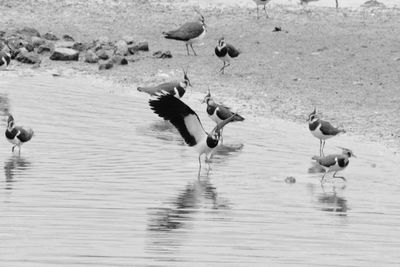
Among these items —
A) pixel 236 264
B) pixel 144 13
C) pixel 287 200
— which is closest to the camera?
pixel 236 264

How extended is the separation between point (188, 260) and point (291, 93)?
970 centimetres

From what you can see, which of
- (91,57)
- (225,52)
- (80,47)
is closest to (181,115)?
(225,52)

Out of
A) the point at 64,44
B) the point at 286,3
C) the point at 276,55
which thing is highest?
the point at 286,3

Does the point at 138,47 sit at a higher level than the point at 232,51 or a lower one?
lower

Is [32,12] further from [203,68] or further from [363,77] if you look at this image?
[363,77]

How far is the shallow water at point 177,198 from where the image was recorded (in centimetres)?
927

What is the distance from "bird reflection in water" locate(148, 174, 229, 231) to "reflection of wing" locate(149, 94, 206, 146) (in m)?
0.78

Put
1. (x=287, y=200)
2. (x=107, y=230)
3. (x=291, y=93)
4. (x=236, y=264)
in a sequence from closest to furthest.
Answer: (x=236, y=264), (x=107, y=230), (x=287, y=200), (x=291, y=93)

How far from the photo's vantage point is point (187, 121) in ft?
43.8

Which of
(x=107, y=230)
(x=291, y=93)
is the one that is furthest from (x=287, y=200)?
(x=291, y=93)

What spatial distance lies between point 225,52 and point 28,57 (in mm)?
3791

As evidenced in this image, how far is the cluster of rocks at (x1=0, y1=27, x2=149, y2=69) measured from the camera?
21453 millimetres

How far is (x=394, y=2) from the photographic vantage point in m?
26.8

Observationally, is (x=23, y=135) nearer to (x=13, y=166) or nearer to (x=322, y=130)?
(x=13, y=166)
